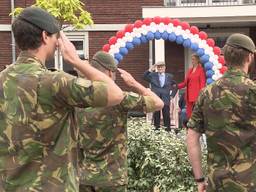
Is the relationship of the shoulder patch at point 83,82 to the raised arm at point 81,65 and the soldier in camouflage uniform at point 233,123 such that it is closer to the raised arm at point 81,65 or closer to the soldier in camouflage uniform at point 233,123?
the raised arm at point 81,65

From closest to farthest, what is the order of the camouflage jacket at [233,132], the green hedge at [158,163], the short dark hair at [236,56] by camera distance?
the camouflage jacket at [233,132], the short dark hair at [236,56], the green hedge at [158,163]

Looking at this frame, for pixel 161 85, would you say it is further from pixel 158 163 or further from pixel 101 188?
pixel 101 188

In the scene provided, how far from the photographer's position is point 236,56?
3832 mm

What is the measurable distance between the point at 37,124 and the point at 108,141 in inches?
56.7

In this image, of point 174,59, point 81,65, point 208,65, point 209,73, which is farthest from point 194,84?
point 81,65

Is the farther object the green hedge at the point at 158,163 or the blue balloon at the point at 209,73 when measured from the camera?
the blue balloon at the point at 209,73

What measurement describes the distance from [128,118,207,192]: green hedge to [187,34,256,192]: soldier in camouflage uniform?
6.90 ft

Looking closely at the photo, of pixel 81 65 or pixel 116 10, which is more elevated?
pixel 116 10

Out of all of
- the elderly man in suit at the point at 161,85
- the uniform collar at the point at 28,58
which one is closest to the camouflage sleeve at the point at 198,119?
the uniform collar at the point at 28,58

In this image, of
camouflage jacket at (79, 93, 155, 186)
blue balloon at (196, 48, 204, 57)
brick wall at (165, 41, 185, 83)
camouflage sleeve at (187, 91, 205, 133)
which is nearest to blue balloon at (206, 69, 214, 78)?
blue balloon at (196, 48, 204, 57)

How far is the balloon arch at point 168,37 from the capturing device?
11.7 m

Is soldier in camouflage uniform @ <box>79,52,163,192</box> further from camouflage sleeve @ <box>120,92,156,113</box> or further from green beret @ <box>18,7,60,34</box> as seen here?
green beret @ <box>18,7,60,34</box>

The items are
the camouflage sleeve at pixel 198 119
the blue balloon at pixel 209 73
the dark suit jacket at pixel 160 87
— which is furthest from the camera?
the dark suit jacket at pixel 160 87

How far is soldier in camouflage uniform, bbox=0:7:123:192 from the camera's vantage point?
2.88 m
